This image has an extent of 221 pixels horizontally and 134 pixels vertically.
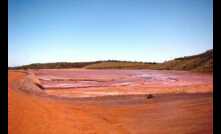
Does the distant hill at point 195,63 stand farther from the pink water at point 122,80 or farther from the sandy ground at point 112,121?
the sandy ground at point 112,121

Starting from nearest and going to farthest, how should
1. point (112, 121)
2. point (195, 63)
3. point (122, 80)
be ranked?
point (112, 121) < point (122, 80) < point (195, 63)

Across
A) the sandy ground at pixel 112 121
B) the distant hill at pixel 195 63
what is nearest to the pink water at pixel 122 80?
the distant hill at pixel 195 63

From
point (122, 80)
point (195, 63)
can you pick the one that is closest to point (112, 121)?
point (122, 80)

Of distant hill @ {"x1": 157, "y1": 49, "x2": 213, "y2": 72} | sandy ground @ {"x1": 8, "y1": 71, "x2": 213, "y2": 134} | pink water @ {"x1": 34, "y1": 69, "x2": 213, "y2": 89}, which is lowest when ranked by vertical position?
sandy ground @ {"x1": 8, "y1": 71, "x2": 213, "y2": 134}

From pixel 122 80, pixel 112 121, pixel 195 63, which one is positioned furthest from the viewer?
pixel 195 63

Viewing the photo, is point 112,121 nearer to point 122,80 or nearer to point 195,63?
point 122,80

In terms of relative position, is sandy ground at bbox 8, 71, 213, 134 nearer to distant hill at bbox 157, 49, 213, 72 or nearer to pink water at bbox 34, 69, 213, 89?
pink water at bbox 34, 69, 213, 89

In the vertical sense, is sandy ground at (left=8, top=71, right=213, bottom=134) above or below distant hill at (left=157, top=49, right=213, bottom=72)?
below

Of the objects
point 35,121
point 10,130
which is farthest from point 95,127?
point 10,130

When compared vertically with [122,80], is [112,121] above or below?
below

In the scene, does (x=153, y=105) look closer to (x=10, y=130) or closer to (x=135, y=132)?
(x=135, y=132)

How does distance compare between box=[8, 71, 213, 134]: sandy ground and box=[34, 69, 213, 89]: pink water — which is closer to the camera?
box=[8, 71, 213, 134]: sandy ground

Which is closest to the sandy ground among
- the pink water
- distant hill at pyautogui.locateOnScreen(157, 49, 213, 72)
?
the pink water
